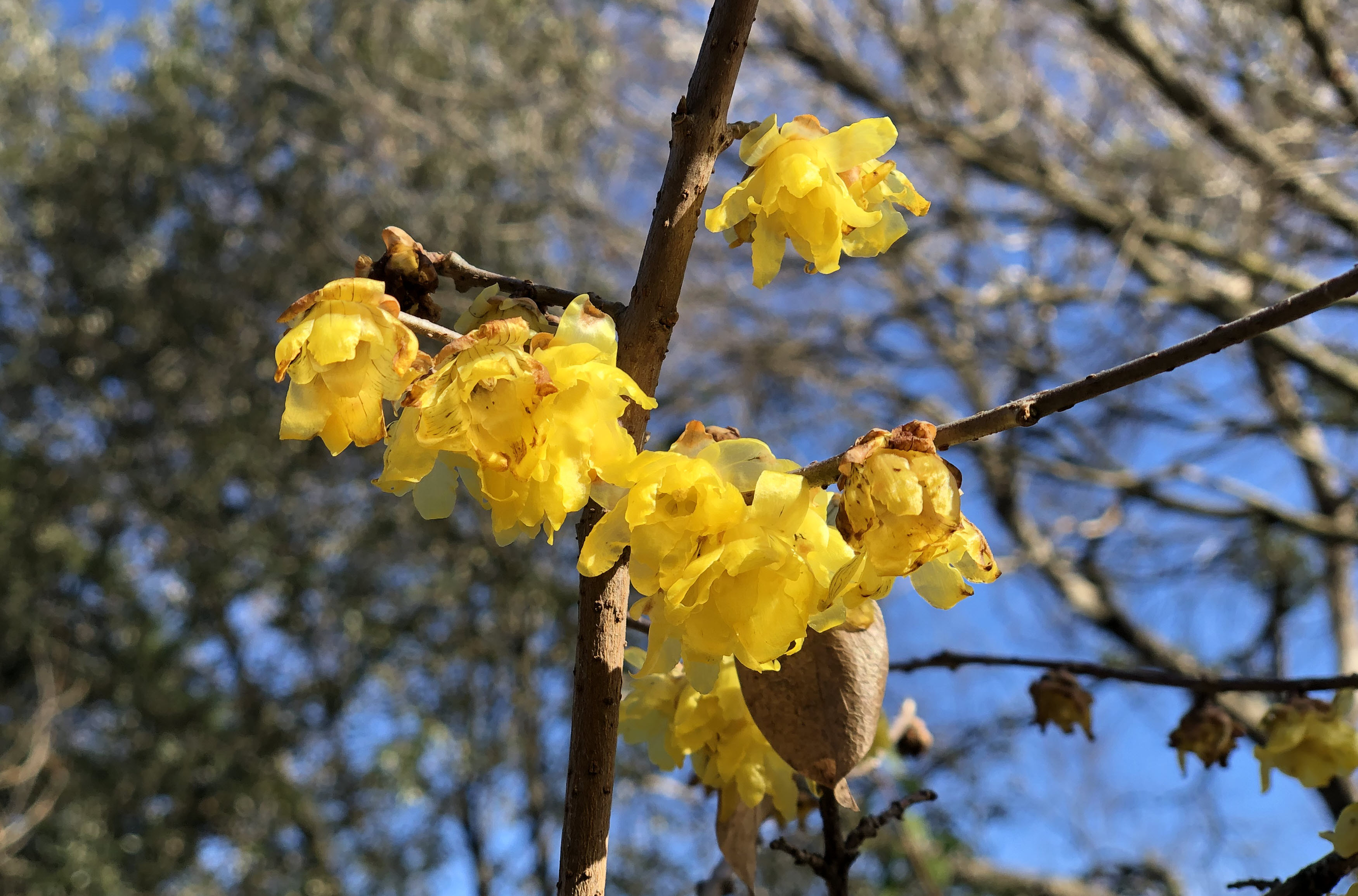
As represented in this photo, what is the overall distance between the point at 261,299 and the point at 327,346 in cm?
562

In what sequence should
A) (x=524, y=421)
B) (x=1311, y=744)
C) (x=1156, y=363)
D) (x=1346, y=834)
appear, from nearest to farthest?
(x=1156, y=363)
(x=524, y=421)
(x=1346, y=834)
(x=1311, y=744)

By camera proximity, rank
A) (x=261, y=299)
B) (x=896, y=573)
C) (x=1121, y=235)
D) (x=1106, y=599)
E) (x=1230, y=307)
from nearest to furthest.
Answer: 1. (x=896, y=573)
2. (x=1230, y=307)
3. (x=1121, y=235)
4. (x=1106, y=599)
5. (x=261, y=299)

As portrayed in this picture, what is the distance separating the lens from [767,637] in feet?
1.83

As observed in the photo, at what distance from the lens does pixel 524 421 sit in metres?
0.57

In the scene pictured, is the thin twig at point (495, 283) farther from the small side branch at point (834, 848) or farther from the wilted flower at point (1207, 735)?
the wilted flower at point (1207, 735)

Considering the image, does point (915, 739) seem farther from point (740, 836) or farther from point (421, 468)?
point (421, 468)

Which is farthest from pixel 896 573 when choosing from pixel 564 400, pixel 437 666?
pixel 437 666

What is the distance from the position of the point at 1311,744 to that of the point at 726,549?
0.91 meters

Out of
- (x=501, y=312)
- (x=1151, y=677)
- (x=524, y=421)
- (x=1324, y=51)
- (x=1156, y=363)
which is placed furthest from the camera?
(x=1324, y=51)

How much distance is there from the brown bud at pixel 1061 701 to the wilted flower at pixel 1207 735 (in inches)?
4.0

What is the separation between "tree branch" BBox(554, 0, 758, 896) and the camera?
610 millimetres

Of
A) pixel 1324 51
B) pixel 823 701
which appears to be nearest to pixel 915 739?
pixel 823 701

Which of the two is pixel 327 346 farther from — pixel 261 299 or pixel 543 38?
pixel 261 299

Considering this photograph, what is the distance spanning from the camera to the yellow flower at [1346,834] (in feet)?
2.52
